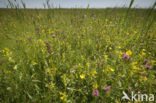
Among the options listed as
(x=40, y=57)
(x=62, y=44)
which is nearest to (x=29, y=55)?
(x=40, y=57)

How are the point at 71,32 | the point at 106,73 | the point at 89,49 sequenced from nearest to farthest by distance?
the point at 106,73 < the point at 89,49 < the point at 71,32

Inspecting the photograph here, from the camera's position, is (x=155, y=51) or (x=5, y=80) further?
(x=155, y=51)

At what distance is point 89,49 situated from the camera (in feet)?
7.38

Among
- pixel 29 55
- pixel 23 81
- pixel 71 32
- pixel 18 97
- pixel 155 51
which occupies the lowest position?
pixel 18 97

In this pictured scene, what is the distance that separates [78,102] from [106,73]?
1.86ft

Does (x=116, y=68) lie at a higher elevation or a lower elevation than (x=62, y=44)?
lower

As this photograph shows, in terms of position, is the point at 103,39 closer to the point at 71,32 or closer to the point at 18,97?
the point at 71,32

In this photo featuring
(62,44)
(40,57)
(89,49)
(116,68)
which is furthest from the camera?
(89,49)

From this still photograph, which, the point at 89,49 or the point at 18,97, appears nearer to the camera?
the point at 18,97

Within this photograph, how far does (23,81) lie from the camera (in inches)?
49.4

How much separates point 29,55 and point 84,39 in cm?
149

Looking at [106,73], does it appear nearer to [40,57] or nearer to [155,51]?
[40,57]

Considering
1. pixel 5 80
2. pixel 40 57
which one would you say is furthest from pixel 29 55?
pixel 5 80

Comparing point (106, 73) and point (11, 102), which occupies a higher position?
point (106, 73)
